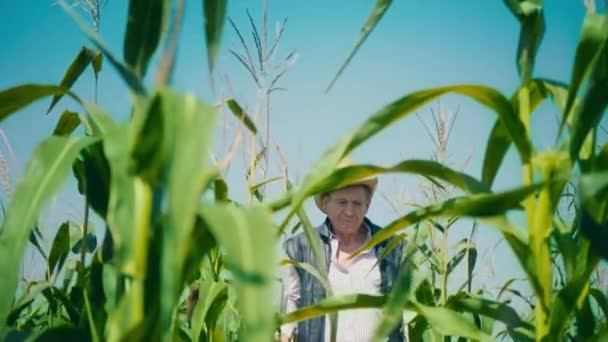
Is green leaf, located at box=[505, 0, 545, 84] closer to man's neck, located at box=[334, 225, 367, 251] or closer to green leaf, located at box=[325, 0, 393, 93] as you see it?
green leaf, located at box=[325, 0, 393, 93]

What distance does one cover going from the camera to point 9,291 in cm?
→ 72

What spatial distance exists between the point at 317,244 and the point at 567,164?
40 centimetres

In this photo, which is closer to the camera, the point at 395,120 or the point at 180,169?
the point at 180,169

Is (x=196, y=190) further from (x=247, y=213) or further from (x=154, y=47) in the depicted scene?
(x=154, y=47)

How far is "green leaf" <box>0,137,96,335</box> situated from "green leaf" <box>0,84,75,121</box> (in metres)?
0.10

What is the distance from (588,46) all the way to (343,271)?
1829mm

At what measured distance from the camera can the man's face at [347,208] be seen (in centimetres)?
256

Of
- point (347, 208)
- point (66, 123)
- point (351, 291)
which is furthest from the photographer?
point (347, 208)

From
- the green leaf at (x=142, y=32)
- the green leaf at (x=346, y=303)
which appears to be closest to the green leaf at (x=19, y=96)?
the green leaf at (x=142, y=32)

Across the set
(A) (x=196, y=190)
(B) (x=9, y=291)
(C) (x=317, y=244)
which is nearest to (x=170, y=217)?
(A) (x=196, y=190)

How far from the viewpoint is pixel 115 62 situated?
75 centimetres

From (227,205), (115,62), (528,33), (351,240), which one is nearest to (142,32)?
(115,62)

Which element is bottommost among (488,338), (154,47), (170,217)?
(488,338)

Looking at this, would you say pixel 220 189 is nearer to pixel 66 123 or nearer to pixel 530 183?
pixel 66 123
